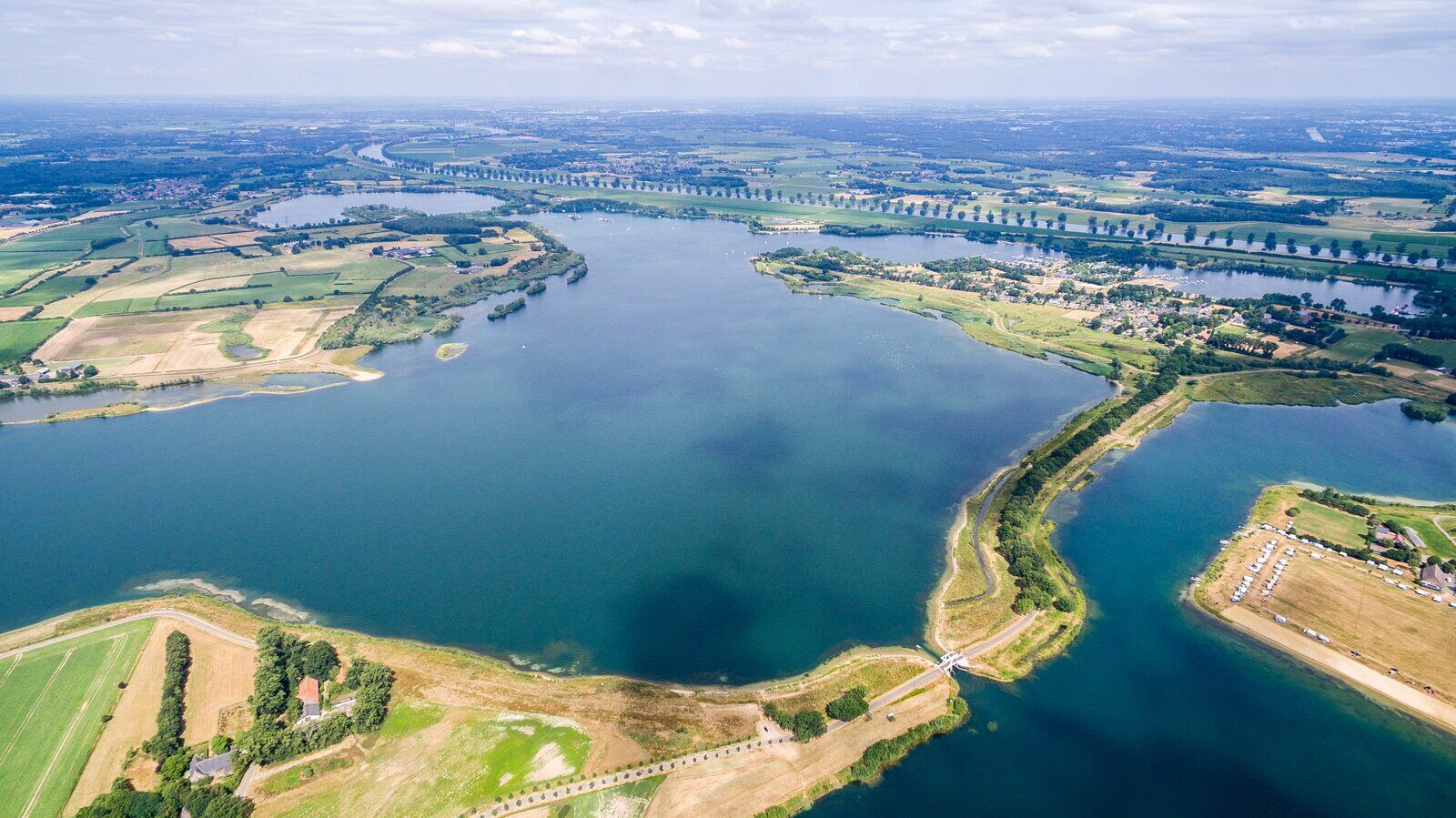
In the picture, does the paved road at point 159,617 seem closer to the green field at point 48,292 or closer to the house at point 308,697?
the house at point 308,697

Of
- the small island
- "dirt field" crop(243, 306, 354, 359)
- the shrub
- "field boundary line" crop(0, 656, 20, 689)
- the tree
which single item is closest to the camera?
the shrub

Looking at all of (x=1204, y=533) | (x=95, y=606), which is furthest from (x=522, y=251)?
(x=1204, y=533)

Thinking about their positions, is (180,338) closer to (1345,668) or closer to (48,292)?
(48,292)

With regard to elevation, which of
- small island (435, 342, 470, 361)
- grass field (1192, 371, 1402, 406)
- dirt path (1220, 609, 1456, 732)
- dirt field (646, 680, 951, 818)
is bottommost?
dirt field (646, 680, 951, 818)

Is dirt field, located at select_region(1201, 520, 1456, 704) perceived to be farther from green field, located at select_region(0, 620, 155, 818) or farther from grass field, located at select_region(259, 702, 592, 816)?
green field, located at select_region(0, 620, 155, 818)

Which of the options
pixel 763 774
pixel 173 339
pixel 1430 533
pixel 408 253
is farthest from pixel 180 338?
pixel 1430 533

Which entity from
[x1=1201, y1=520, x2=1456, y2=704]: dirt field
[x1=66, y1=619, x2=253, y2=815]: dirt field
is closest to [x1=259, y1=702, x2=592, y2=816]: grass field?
[x1=66, y1=619, x2=253, y2=815]: dirt field

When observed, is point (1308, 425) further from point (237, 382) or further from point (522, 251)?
point (522, 251)
